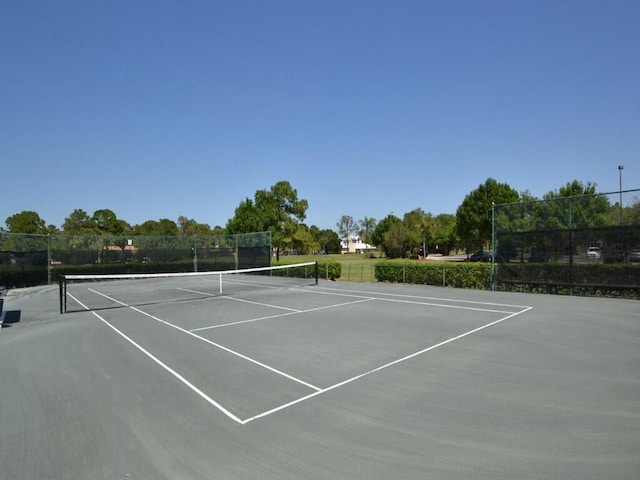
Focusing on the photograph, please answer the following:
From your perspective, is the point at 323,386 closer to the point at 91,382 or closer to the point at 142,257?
the point at 91,382

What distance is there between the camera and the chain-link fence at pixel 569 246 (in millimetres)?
15156

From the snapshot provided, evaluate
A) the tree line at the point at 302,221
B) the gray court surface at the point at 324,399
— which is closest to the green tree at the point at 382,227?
the tree line at the point at 302,221

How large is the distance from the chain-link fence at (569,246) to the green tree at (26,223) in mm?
64724

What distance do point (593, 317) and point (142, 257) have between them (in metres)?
28.1

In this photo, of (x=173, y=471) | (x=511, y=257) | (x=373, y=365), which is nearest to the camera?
(x=173, y=471)

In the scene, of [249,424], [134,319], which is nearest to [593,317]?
[249,424]

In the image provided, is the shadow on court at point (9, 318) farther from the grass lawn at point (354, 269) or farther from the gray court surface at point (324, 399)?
the grass lawn at point (354, 269)

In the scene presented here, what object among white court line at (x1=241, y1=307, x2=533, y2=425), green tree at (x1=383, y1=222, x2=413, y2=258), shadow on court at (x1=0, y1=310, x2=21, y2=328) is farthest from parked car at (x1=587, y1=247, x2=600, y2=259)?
green tree at (x1=383, y1=222, x2=413, y2=258)

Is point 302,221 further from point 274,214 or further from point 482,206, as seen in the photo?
point 482,206

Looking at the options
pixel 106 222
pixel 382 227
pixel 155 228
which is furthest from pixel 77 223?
pixel 382 227

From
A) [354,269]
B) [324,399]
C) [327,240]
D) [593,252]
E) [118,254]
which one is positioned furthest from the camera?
[327,240]

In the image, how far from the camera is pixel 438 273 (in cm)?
2166

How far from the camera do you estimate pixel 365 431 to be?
14.3ft

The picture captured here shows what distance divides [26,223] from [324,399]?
Result: 2782 inches
